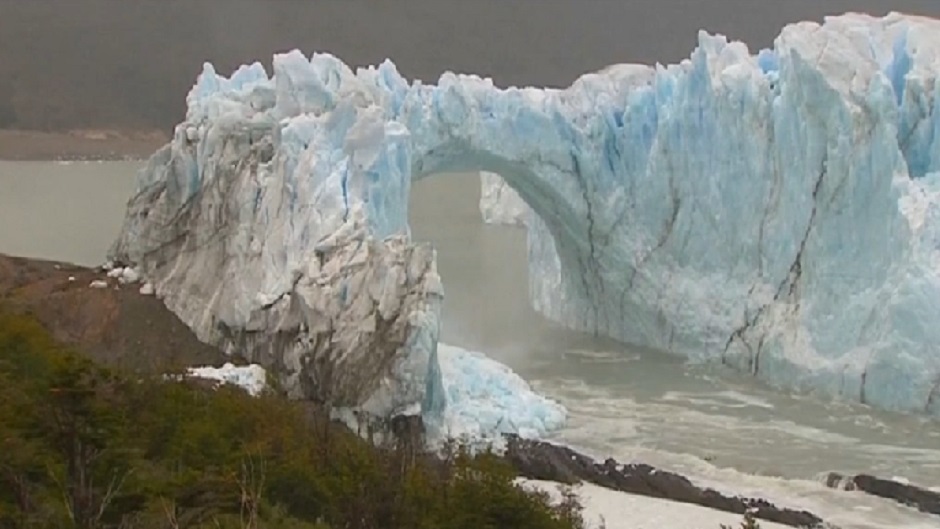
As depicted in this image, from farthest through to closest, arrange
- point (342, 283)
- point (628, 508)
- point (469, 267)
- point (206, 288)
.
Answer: point (469, 267) < point (206, 288) < point (342, 283) < point (628, 508)

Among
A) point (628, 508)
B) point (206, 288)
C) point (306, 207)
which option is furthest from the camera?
point (206, 288)

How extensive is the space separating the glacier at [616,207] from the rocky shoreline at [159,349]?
1.29 feet

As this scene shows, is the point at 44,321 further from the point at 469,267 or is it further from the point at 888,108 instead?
the point at 469,267

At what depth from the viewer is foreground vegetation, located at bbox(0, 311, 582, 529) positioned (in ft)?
20.0

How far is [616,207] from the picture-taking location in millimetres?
17812

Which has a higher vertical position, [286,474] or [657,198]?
[657,198]

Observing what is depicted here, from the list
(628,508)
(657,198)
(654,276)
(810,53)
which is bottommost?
(628,508)

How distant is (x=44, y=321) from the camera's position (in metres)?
14.4

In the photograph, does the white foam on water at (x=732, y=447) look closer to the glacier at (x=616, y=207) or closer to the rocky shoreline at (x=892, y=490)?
the rocky shoreline at (x=892, y=490)

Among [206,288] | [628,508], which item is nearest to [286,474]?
[628,508]

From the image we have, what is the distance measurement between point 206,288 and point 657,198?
6.38 m

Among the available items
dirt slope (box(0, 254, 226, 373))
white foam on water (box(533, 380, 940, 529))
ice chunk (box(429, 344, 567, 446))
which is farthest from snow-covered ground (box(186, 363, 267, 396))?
white foam on water (box(533, 380, 940, 529))

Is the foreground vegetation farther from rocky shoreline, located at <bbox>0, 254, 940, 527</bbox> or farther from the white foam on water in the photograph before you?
the white foam on water

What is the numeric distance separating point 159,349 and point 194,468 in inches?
274
